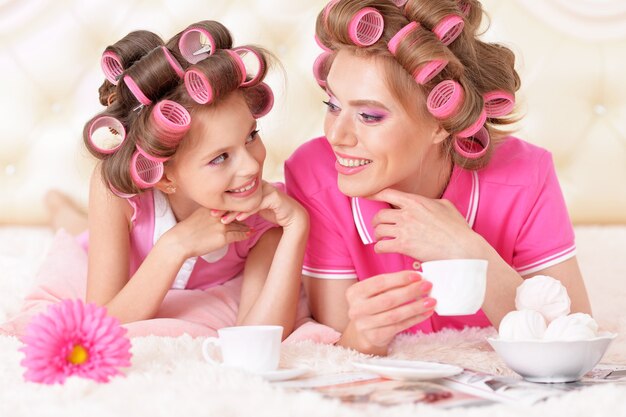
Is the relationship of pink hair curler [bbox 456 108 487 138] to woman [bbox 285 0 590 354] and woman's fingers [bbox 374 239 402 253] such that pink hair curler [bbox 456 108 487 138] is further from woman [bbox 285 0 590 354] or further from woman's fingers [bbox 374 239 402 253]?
woman's fingers [bbox 374 239 402 253]

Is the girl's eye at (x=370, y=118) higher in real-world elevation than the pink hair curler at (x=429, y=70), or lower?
lower

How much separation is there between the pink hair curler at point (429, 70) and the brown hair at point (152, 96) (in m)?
0.34

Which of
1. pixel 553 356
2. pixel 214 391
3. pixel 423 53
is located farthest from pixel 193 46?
pixel 553 356

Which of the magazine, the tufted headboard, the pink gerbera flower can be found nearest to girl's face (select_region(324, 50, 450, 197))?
→ the magazine

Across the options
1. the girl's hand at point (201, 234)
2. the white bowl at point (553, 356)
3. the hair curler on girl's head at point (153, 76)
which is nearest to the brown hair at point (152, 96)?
the hair curler on girl's head at point (153, 76)

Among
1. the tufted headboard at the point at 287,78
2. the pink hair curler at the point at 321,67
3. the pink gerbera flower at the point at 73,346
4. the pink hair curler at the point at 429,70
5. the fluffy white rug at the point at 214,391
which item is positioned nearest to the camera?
the fluffy white rug at the point at 214,391

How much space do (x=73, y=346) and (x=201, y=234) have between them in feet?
1.88

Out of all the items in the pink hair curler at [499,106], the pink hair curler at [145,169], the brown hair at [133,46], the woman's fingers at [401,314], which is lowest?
the woman's fingers at [401,314]

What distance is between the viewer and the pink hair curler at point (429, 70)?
4.70 ft

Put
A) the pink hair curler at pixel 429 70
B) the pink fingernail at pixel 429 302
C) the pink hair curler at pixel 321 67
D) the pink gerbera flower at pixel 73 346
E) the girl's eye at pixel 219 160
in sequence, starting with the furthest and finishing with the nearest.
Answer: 1. the pink hair curler at pixel 321 67
2. the girl's eye at pixel 219 160
3. the pink hair curler at pixel 429 70
4. the pink fingernail at pixel 429 302
5. the pink gerbera flower at pixel 73 346

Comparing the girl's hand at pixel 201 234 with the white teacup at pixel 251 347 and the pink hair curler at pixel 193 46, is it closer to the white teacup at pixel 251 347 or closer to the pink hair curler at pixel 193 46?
the pink hair curler at pixel 193 46

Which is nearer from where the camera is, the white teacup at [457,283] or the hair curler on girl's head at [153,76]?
the white teacup at [457,283]

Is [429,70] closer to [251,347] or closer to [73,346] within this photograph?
[251,347]

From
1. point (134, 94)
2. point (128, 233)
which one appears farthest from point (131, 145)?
point (128, 233)
